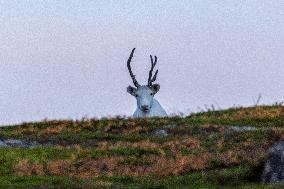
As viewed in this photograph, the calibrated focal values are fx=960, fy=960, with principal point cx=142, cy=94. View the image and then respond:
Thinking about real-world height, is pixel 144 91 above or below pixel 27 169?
above

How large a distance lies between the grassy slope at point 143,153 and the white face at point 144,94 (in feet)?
17.1

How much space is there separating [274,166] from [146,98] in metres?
24.3

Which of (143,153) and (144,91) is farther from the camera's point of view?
(144,91)

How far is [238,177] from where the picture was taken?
2231cm

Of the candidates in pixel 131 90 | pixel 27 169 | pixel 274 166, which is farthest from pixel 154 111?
pixel 274 166

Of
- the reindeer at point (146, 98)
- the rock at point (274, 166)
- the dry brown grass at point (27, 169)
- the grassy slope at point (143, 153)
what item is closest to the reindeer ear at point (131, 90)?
the reindeer at point (146, 98)

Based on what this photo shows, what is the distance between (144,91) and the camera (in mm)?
46938

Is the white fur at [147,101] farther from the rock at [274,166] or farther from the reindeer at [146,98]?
the rock at [274,166]

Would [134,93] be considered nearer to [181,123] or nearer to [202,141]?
[181,123]

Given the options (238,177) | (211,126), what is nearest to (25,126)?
(211,126)

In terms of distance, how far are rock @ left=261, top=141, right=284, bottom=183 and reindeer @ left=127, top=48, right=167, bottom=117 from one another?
23.4 metres

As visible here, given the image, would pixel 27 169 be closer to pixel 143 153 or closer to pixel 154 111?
pixel 143 153

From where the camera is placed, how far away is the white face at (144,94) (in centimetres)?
4569

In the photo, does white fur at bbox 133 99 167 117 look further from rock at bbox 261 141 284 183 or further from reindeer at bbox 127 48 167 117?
rock at bbox 261 141 284 183
